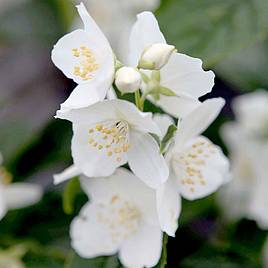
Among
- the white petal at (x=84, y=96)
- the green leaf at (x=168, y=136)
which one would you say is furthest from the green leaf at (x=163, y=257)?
the white petal at (x=84, y=96)

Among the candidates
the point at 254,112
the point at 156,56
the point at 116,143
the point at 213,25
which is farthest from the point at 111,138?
the point at 254,112

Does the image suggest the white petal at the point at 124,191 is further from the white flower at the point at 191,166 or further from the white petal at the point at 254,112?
the white petal at the point at 254,112

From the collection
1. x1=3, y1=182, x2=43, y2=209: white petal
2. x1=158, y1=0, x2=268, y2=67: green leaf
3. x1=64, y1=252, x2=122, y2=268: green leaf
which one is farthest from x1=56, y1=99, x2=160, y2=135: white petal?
x1=3, y1=182, x2=43, y2=209: white petal

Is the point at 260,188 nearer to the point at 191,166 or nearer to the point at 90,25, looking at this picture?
the point at 191,166

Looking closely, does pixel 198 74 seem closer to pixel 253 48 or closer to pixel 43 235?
pixel 43 235

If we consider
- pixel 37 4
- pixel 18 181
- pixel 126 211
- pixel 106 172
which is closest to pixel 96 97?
pixel 106 172

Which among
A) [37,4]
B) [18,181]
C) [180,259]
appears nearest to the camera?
[180,259]
